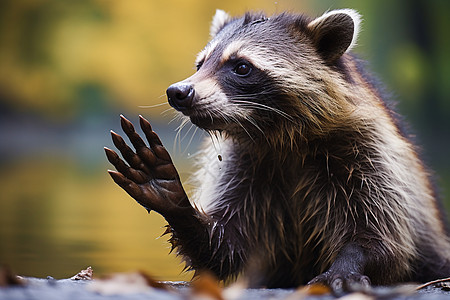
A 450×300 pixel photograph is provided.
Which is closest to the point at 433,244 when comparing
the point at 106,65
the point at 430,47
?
the point at 430,47

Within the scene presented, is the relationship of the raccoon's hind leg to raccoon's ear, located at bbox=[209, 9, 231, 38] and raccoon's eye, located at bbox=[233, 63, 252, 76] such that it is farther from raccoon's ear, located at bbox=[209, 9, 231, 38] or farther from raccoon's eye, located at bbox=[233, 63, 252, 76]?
raccoon's ear, located at bbox=[209, 9, 231, 38]

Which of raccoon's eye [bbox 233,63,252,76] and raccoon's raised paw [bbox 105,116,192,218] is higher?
raccoon's eye [bbox 233,63,252,76]

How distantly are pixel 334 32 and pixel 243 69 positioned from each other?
0.47m

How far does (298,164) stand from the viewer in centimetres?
308

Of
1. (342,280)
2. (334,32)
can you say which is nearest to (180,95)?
(334,32)

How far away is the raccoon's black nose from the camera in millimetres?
2682

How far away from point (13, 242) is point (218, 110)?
2.06 meters

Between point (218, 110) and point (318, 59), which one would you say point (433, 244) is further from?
point (218, 110)

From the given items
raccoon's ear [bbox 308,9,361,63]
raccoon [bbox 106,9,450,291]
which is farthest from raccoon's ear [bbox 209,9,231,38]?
raccoon's ear [bbox 308,9,361,63]

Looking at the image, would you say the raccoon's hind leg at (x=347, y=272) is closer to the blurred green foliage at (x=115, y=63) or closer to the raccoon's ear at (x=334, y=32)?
the raccoon's ear at (x=334, y=32)

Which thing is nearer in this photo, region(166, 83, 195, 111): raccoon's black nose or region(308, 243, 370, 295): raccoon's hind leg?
region(308, 243, 370, 295): raccoon's hind leg

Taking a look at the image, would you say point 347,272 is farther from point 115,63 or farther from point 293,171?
point 115,63

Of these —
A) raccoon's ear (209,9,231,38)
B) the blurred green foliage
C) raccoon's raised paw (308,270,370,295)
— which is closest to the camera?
raccoon's raised paw (308,270,370,295)

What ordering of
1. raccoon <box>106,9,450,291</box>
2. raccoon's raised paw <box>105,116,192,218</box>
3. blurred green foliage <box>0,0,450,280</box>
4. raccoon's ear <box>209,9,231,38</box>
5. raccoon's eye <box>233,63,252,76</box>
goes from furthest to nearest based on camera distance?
blurred green foliage <box>0,0,450,280</box> → raccoon's ear <box>209,9,231,38</box> → raccoon's eye <box>233,63,252,76</box> → raccoon <box>106,9,450,291</box> → raccoon's raised paw <box>105,116,192,218</box>
